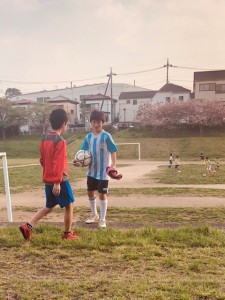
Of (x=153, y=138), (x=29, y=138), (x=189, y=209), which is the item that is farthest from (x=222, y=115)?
(x=189, y=209)

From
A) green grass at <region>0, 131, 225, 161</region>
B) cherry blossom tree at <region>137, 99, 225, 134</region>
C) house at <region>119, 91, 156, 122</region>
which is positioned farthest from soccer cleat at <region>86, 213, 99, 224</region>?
house at <region>119, 91, 156, 122</region>

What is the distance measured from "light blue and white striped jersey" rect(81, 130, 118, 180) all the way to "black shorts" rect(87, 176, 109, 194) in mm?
61

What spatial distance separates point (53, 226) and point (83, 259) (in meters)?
1.28

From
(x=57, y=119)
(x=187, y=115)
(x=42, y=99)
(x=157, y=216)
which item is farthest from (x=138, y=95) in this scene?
(x=57, y=119)

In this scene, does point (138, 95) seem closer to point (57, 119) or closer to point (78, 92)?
point (78, 92)

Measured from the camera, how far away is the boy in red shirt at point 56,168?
3.71 metres

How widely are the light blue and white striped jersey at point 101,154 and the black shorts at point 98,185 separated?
0.20ft

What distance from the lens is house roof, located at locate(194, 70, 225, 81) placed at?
154 feet

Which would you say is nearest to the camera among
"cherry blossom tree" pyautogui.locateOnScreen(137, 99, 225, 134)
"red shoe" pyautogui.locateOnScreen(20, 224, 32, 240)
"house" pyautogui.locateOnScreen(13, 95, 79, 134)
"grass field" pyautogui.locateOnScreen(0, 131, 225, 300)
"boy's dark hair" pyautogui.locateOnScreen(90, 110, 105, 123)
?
→ "grass field" pyautogui.locateOnScreen(0, 131, 225, 300)

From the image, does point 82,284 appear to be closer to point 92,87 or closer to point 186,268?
point 186,268

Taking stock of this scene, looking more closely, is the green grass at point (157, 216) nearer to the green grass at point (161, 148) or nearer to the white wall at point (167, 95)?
the green grass at point (161, 148)

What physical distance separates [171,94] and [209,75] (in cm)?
710

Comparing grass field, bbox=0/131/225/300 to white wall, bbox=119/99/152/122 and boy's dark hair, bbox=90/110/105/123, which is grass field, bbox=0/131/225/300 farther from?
white wall, bbox=119/99/152/122

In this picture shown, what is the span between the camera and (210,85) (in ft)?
154
